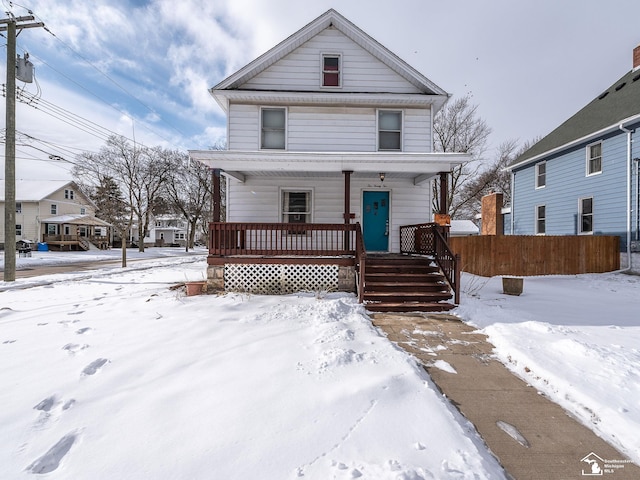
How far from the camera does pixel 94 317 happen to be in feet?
17.0

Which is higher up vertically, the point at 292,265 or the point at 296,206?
the point at 296,206

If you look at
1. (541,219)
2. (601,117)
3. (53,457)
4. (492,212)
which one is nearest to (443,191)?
(492,212)

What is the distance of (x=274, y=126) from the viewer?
384 inches

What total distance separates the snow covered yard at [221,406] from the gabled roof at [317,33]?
8.26 m

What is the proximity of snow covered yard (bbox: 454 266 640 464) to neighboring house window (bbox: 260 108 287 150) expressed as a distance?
7.19 meters

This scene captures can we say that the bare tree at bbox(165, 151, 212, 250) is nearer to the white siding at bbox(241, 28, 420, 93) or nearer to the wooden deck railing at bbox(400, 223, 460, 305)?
the white siding at bbox(241, 28, 420, 93)

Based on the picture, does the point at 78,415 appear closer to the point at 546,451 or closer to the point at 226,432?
the point at 226,432

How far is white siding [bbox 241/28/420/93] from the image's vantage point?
32.5 feet

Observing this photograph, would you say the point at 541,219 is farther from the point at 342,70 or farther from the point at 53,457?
the point at 53,457

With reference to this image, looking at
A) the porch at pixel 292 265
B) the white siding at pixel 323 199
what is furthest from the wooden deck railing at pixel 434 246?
the white siding at pixel 323 199

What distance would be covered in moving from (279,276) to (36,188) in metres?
39.3

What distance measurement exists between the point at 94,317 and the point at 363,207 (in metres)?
7.48

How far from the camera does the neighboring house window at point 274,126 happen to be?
975 cm

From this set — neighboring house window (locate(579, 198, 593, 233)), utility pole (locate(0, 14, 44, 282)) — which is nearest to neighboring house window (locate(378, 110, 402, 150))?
neighboring house window (locate(579, 198, 593, 233))
